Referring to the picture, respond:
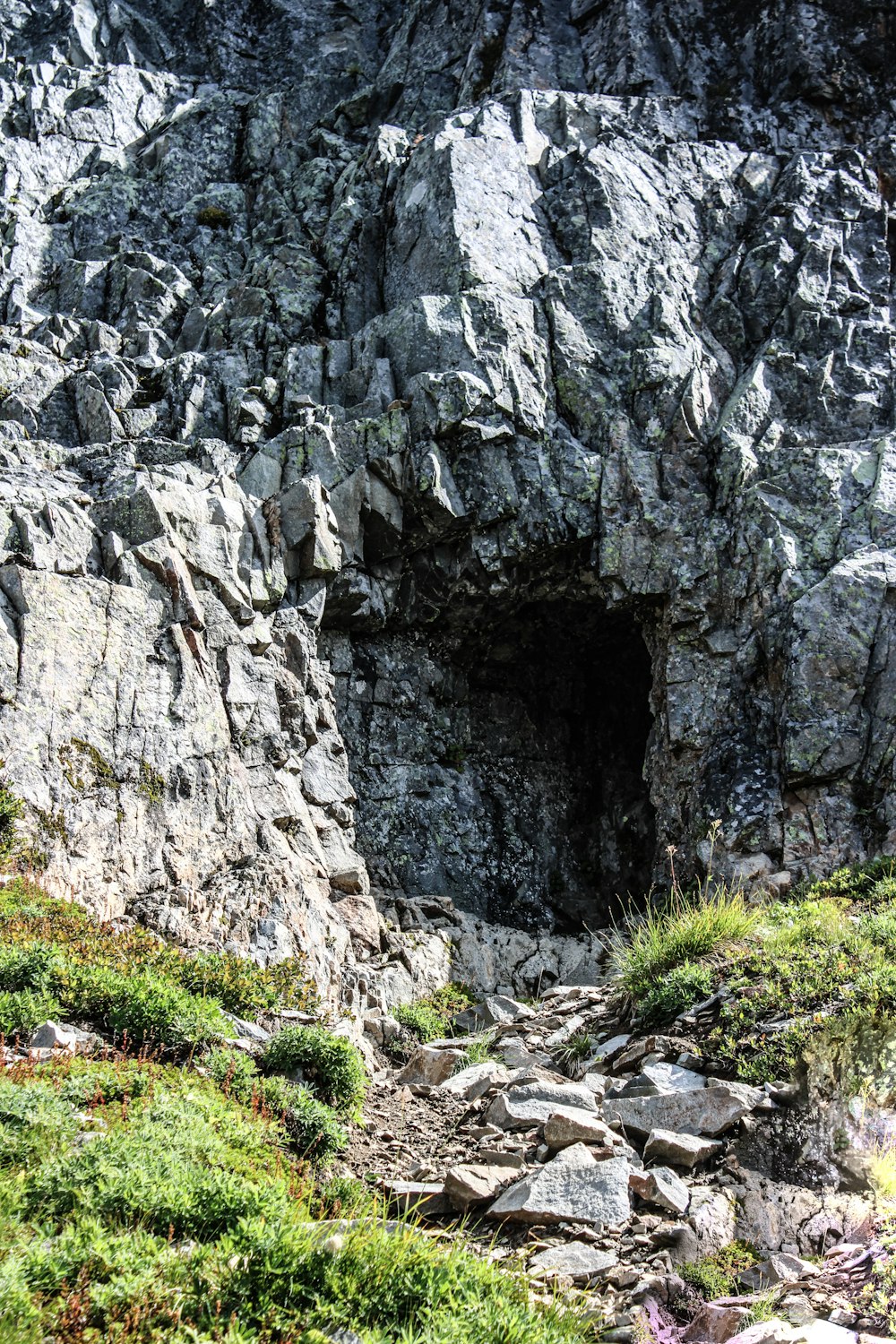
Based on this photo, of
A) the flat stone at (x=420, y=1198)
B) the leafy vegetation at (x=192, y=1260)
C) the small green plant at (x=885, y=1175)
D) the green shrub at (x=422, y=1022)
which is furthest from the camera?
the green shrub at (x=422, y=1022)

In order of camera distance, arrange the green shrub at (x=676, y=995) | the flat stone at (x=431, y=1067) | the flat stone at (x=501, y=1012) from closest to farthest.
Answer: the green shrub at (x=676, y=995) → the flat stone at (x=431, y=1067) → the flat stone at (x=501, y=1012)

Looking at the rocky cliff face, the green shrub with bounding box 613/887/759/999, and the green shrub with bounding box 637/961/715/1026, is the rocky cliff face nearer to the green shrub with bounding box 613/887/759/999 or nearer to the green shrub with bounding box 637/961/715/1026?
the green shrub with bounding box 613/887/759/999

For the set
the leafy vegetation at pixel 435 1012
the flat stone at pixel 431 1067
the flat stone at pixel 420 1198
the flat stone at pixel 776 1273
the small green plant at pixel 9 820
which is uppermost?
the small green plant at pixel 9 820

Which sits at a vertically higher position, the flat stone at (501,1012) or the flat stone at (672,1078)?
the flat stone at (672,1078)

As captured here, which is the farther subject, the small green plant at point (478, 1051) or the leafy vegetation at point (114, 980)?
the small green plant at point (478, 1051)

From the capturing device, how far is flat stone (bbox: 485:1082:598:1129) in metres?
10.7

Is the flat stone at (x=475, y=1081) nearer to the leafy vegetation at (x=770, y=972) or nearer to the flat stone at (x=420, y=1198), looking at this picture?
the leafy vegetation at (x=770, y=972)

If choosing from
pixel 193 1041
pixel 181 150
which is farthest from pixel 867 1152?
pixel 181 150

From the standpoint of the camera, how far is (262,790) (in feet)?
63.3

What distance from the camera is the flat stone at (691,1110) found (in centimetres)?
998

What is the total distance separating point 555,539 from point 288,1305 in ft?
64.5

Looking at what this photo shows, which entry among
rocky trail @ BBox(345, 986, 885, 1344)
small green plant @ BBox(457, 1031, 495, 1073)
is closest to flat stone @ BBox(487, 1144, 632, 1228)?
rocky trail @ BBox(345, 986, 885, 1344)

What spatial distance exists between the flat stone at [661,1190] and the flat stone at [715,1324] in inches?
53.4

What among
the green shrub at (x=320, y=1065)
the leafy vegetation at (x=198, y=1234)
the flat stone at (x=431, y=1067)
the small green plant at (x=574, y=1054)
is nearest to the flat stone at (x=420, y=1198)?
the leafy vegetation at (x=198, y=1234)
